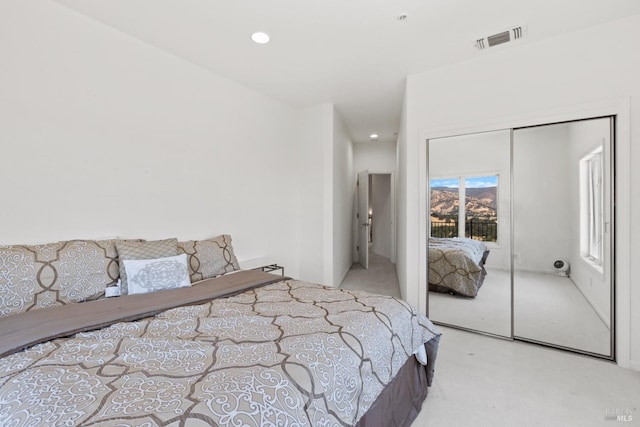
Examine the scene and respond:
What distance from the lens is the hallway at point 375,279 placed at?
443 centimetres

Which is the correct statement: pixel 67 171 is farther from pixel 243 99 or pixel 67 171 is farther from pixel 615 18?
pixel 615 18

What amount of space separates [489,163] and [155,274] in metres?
3.10

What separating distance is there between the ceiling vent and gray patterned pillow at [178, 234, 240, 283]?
117 inches

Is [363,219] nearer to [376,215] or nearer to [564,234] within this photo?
[376,215]

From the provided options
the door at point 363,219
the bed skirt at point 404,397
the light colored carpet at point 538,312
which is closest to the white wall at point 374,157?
the door at point 363,219

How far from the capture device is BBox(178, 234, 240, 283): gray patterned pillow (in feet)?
7.77

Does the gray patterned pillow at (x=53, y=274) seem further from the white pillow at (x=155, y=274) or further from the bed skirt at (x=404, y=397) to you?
the bed skirt at (x=404, y=397)

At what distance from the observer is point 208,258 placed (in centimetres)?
249

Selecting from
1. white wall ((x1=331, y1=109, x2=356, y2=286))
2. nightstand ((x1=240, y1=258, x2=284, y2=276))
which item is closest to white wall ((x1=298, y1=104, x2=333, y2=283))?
white wall ((x1=331, y1=109, x2=356, y2=286))

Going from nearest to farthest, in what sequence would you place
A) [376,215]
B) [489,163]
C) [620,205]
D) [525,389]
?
[525,389] → [620,205] → [489,163] → [376,215]

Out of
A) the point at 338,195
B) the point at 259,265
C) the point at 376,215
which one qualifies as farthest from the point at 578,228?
the point at 376,215

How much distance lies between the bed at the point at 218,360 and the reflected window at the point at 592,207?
1.74 metres

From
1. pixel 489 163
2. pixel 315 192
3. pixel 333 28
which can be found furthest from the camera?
pixel 315 192

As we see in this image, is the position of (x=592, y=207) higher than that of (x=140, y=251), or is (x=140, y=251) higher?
(x=592, y=207)
